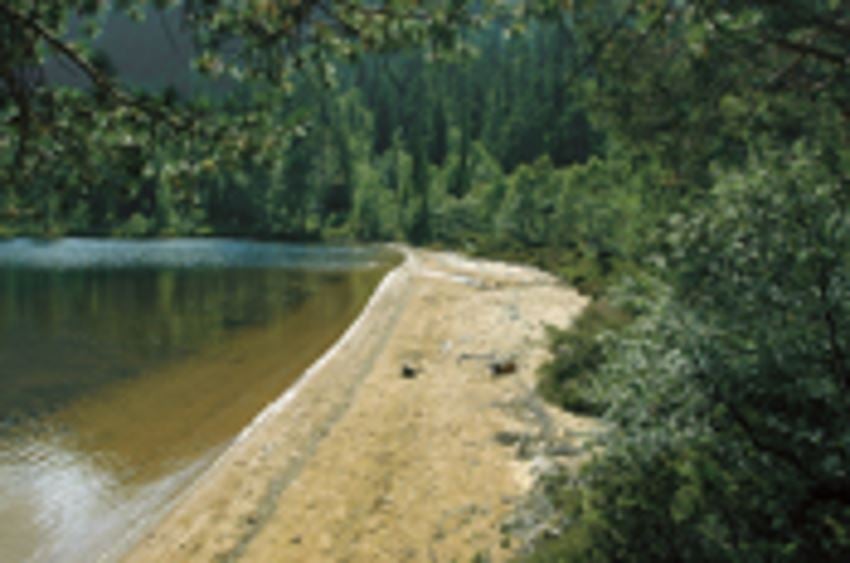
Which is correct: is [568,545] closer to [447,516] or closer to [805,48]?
[447,516]

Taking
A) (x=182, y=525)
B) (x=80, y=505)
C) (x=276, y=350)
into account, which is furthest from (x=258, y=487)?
(x=276, y=350)

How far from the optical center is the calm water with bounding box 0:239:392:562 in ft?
33.2

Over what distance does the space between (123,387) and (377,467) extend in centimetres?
966

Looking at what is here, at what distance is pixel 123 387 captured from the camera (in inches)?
661

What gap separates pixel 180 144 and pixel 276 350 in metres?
17.9

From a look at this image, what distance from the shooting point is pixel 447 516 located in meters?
8.78

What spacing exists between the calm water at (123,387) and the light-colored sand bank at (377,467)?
993 mm

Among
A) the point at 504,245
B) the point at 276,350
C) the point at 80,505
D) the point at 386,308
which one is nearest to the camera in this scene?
the point at 80,505

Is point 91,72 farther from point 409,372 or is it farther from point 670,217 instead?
point 409,372

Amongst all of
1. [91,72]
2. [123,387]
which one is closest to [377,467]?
[91,72]

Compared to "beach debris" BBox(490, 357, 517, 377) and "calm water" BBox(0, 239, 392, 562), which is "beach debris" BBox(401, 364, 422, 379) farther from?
"calm water" BBox(0, 239, 392, 562)

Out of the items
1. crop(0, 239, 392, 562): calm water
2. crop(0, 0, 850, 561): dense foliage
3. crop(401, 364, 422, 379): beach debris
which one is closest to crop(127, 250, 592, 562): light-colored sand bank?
crop(401, 364, 422, 379): beach debris

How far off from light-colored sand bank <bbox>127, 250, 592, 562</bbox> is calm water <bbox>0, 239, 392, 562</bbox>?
0.99 meters

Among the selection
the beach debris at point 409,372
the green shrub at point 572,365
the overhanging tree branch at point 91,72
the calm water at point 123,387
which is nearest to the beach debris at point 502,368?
the green shrub at point 572,365
